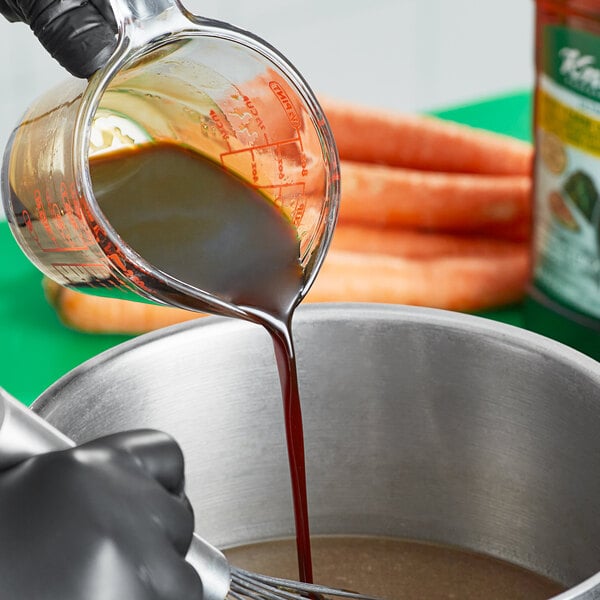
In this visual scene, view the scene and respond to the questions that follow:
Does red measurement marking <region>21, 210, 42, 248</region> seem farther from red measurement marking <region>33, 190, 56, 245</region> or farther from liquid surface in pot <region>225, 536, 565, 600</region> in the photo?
liquid surface in pot <region>225, 536, 565, 600</region>

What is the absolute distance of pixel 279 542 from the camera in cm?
79

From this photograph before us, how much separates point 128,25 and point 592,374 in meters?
0.31

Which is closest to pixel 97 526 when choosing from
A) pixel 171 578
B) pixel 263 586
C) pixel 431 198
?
pixel 171 578

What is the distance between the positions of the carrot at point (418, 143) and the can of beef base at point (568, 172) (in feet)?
0.63

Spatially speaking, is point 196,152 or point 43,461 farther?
point 196,152

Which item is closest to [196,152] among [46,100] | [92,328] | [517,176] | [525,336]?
[46,100]

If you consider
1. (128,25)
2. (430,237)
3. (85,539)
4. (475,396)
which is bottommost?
(430,237)

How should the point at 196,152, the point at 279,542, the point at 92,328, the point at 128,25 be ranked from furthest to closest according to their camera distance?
the point at 92,328 → the point at 279,542 → the point at 196,152 → the point at 128,25

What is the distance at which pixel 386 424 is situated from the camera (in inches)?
30.1

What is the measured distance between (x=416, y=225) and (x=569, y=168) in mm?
241

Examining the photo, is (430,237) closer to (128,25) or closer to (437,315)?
(437,315)

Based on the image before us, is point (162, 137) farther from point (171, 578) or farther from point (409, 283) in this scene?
point (409, 283)

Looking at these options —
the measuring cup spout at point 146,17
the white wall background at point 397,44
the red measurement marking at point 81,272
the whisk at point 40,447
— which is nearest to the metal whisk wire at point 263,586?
the whisk at point 40,447

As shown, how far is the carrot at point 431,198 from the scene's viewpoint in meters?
1.16
